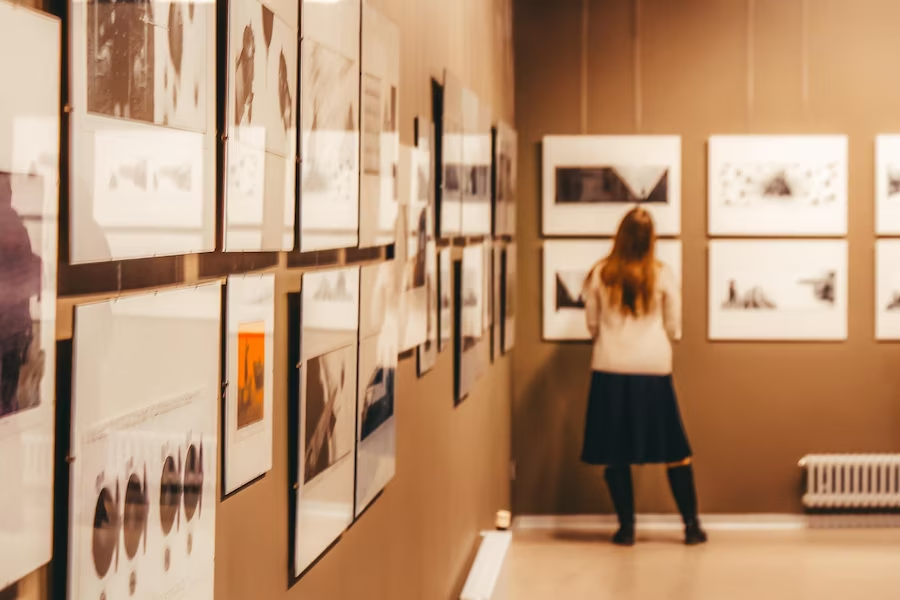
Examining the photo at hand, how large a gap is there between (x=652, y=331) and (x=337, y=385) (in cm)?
370

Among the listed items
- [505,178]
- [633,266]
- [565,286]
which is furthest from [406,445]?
[565,286]

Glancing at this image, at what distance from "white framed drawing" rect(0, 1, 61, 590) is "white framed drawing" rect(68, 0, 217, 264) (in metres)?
0.05

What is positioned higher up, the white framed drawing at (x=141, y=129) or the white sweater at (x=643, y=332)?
the white framed drawing at (x=141, y=129)

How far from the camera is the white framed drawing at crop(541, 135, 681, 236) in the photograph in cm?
618

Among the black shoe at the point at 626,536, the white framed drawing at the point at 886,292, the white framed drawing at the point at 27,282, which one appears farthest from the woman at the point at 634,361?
the white framed drawing at the point at 27,282

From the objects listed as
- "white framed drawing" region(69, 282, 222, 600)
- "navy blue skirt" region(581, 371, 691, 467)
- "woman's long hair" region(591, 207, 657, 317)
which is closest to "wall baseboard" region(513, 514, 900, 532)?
"navy blue skirt" region(581, 371, 691, 467)

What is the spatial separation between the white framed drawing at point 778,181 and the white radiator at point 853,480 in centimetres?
121

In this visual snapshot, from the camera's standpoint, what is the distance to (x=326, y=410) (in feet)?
6.48

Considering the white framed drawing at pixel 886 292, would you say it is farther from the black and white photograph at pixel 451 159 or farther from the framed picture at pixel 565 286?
the black and white photograph at pixel 451 159

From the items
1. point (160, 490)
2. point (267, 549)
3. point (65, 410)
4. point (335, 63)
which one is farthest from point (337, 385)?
point (65, 410)

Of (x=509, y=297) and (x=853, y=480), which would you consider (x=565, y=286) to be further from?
(x=853, y=480)

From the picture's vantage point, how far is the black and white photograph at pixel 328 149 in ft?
5.97

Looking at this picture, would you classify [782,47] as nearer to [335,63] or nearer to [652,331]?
[652,331]

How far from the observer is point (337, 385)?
206 centimetres
